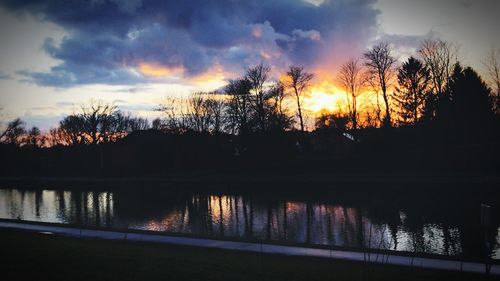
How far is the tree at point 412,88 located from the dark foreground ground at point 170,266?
52272 mm

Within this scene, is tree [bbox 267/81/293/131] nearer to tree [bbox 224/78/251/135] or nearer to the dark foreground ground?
tree [bbox 224/78/251/135]

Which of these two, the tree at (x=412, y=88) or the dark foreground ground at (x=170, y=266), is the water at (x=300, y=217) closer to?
the dark foreground ground at (x=170, y=266)

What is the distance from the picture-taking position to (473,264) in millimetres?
14398

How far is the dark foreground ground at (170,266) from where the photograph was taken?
38.7 feet

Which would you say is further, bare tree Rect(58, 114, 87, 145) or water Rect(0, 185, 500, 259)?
bare tree Rect(58, 114, 87, 145)

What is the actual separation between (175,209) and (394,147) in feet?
99.7

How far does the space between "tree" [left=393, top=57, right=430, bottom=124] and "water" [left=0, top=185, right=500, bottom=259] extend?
27800mm

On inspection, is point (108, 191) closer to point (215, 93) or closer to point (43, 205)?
point (43, 205)

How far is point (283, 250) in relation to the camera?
17.3 m

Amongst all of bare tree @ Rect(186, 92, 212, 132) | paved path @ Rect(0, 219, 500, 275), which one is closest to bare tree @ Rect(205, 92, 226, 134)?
bare tree @ Rect(186, 92, 212, 132)

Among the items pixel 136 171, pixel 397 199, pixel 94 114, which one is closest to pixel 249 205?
pixel 397 199

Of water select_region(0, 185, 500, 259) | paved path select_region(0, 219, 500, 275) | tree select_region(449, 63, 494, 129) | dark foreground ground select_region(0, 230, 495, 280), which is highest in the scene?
tree select_region(449, 63, 494, 129)

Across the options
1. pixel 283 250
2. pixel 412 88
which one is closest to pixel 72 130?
pixel 412 88

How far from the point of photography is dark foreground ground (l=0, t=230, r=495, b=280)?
11.8 m
